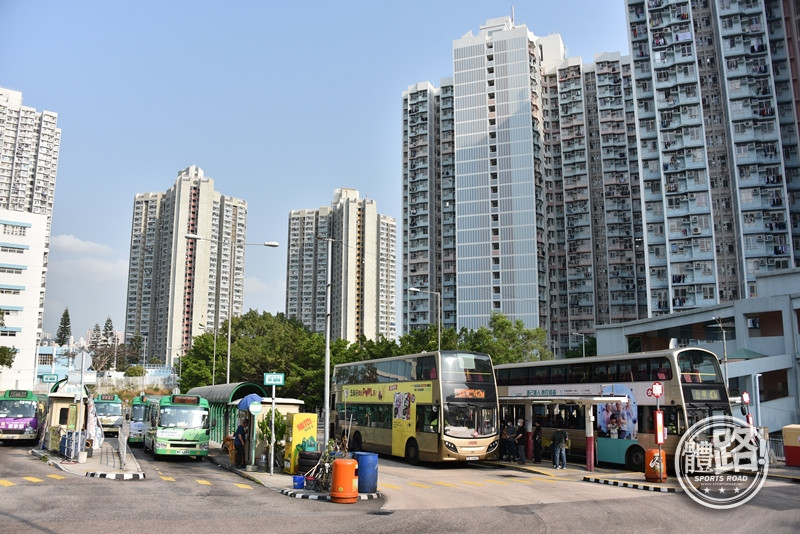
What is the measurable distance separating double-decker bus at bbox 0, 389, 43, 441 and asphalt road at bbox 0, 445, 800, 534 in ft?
37.8

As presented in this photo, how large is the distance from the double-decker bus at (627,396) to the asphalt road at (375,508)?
328 cm

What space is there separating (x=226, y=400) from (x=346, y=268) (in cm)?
10269

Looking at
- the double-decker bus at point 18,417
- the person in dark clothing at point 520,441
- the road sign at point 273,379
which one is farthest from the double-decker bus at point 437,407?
the double-decker bus at point 18,417

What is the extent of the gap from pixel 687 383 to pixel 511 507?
972cm

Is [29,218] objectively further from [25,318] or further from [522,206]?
[522,206]

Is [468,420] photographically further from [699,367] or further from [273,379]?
[699,367]

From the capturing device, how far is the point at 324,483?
1792 centimetres

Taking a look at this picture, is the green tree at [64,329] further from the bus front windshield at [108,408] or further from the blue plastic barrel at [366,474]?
the blue plastic barrel at [366,474]

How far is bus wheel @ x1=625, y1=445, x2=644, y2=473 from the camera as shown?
2341cm

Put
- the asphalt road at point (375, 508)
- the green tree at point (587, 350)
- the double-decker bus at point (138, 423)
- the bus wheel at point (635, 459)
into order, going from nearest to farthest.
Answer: the asphalt road at point (375, 508), the bus wheel at point (635, 459), the double-decker bus at point (138, 423), the green tree at point (587, 350)

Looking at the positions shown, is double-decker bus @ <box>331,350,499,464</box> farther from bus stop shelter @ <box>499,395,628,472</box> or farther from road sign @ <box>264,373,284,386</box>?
road sign @ <box>264,373,284,386</box>

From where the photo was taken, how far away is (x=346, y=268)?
439 feet

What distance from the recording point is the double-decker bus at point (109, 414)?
37.0 meters

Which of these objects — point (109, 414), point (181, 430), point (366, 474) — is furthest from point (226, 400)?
point (366, 474)
